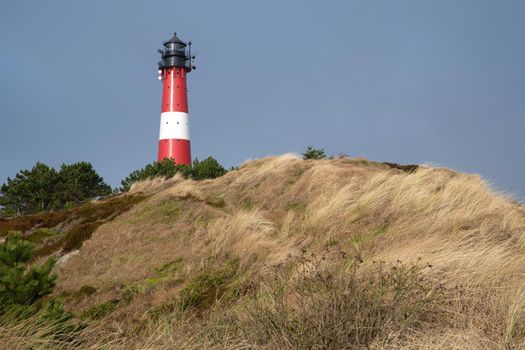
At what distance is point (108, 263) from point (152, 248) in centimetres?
106

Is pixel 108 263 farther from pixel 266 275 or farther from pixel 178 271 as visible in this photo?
pixel 266 275

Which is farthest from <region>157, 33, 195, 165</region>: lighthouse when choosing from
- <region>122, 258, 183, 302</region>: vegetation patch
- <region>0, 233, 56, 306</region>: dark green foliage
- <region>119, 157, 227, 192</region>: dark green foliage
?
<region>0, 233, 56, 306</region>: dark green foliage

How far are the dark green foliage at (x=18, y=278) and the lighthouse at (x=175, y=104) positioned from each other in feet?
103

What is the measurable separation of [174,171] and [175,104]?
34.1ft

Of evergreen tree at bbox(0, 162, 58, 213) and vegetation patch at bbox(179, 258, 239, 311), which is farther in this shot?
evergreen tree at bbox(0, 162, 58, 213)

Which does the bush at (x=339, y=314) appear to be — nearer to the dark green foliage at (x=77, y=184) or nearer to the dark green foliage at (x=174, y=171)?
the dark green foliage at (x=174, y=171)

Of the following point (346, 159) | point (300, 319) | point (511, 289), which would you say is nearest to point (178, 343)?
point (300, 319)

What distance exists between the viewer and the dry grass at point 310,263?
543 centimetres

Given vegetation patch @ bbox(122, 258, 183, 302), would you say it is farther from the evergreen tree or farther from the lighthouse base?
the lighthouse base

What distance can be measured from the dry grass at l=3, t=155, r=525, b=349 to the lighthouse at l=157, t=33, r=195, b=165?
63.1 feet

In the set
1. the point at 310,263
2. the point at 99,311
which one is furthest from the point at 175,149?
the point at 310,263

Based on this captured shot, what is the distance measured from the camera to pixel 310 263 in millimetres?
9289

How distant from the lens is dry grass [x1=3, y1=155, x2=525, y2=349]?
543cm

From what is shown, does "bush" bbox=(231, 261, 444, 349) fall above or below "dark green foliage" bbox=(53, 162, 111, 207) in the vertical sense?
below
